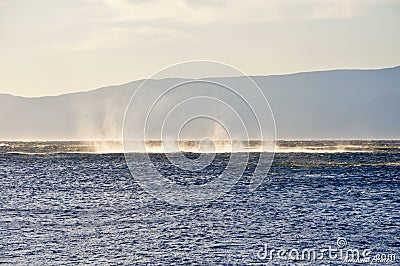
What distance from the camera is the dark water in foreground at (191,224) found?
37.6 metres

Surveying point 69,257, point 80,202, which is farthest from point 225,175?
point 69,257

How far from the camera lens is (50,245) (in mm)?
39625

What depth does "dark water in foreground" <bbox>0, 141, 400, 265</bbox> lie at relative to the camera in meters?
37.6

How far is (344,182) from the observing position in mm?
79125

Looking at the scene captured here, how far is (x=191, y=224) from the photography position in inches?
1850

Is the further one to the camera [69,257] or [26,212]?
[26,212]

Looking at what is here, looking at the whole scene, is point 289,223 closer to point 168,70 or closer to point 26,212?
point 168,70

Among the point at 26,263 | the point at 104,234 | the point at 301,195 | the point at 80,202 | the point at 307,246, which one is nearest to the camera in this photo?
the point at 26,263

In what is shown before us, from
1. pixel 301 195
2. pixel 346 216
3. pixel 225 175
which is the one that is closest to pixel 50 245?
pixel 346 216

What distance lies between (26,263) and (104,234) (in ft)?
26.5

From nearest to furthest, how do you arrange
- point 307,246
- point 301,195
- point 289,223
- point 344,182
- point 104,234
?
1. point 307,246
2. point 104,234
3. point 289,223
4. point 301,195
5. point 344,182

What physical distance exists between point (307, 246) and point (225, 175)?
186ft

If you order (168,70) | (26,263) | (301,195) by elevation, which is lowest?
(26,263)

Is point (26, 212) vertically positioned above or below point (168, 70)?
below
